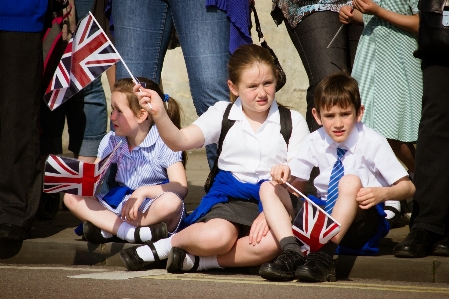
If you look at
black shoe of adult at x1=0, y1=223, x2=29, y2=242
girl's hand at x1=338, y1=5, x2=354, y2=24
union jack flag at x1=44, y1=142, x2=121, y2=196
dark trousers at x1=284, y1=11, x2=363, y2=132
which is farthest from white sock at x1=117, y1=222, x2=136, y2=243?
girl's hand at x1=338, y1=5, x2=354, y2=24

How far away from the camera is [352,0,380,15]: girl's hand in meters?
6.02

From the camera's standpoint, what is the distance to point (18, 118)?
582 cm

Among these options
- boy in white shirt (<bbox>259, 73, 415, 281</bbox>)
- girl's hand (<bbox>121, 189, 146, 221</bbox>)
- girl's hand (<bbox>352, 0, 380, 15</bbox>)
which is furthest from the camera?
Result: girl's hand (<bbox>352, 0, 380, 15</bbox>)

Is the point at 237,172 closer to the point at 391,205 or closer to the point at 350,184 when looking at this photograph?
the point at 350,184

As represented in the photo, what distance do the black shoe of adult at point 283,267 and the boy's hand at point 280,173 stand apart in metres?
0.38

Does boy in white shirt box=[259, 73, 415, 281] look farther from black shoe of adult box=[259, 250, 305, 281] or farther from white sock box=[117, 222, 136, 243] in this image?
white sock box=[117, 222, 136, 243]

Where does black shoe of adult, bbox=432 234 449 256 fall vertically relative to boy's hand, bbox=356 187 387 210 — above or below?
below

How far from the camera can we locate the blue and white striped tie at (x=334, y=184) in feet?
16.9

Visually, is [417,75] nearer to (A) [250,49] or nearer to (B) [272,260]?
(A) [250,49]

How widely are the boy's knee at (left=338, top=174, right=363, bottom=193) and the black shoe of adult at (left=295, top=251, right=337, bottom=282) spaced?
1.13 feet

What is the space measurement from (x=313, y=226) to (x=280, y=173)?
357 mm

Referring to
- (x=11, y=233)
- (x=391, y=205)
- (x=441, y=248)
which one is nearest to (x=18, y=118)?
(x=11, y=233)

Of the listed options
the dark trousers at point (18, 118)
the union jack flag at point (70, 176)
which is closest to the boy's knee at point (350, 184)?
the union jack flag at point (70, 176)

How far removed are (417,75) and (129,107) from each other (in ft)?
6.12
